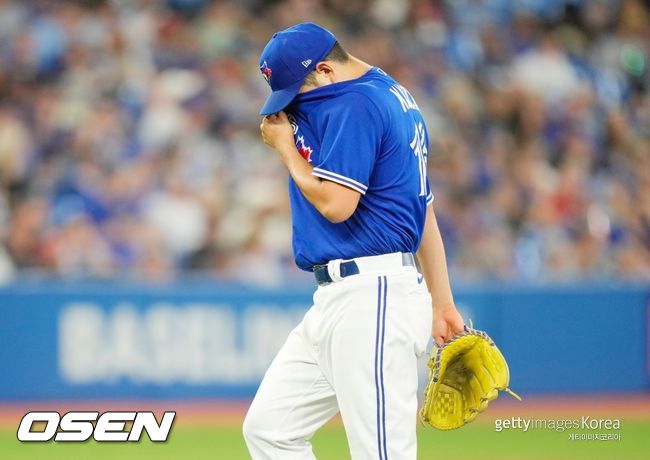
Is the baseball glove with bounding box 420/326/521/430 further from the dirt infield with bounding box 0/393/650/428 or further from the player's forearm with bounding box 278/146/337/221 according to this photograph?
the dirt infield with bounding box 0/393/650/428

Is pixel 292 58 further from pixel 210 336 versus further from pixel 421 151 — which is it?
pixel 210 336

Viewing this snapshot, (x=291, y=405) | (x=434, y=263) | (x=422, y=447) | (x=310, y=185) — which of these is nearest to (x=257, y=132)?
(x=422, y=447)

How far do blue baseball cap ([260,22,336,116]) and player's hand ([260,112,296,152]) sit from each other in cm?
5

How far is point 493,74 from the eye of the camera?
13.5 m

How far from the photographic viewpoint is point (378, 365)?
4.07m

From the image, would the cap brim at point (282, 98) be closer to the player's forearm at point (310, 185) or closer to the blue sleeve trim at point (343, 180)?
the player's forearm at point (310, 185)

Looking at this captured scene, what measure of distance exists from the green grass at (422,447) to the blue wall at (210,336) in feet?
3.77

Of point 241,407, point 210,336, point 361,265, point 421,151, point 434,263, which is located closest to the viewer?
point 361,265

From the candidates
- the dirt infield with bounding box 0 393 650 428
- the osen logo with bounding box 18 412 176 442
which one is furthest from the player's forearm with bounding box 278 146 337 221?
the dirt infield with bounding box 0 393 650 428

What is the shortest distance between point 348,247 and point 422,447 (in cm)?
424

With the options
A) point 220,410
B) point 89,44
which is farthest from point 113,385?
point 89,44

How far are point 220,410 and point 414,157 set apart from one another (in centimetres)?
600

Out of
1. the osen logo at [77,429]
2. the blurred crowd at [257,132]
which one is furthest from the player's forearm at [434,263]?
the blurred crowd at [257,132]

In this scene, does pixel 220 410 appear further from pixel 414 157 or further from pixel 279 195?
pixel 414 157
